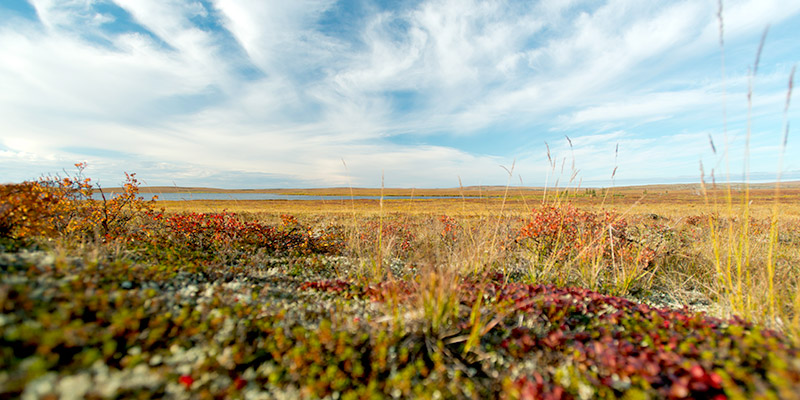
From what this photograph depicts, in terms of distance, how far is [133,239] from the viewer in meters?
5.20

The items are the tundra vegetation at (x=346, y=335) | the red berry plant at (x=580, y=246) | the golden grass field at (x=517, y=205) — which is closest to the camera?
the tundra vegetation at (x=346, y=335)

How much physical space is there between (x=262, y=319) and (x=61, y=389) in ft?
4.19

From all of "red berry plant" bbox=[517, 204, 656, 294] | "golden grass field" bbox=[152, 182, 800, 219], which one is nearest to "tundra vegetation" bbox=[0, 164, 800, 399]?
"red berry plant" bbox=[517, 204, 656, 294]

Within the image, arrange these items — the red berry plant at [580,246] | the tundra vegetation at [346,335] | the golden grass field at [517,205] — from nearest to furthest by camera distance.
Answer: the tundra vegetation at [346,335] < the red berry plant at [580,246] < the golden grass field at [517,205]

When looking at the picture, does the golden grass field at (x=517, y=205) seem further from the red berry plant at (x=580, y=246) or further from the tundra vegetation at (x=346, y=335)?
the tundra vegetation at (x=346, y=335)

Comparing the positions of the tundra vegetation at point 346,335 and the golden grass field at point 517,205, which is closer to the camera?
the tundra vegetation at point 346,335

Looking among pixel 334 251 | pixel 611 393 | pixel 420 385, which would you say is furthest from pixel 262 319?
pixel 334 251

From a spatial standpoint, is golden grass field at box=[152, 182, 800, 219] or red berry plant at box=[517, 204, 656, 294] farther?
golden grass field at box=[152, 182, 800, 219]

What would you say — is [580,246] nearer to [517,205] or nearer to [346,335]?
[346,335]

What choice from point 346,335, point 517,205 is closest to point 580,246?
point 346,335

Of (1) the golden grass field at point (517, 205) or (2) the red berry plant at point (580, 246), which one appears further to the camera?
(1) the golden grass field at point (517, 205)

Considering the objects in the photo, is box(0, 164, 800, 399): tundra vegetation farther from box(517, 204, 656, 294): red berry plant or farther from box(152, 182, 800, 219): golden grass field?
box(152, 182, 800, 219): golden grass field

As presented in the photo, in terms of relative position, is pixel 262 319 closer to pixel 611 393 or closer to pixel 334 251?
pixel 611 393

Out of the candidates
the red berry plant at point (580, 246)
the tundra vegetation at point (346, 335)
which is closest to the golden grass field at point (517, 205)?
the red berry plant at point (580, 246)
